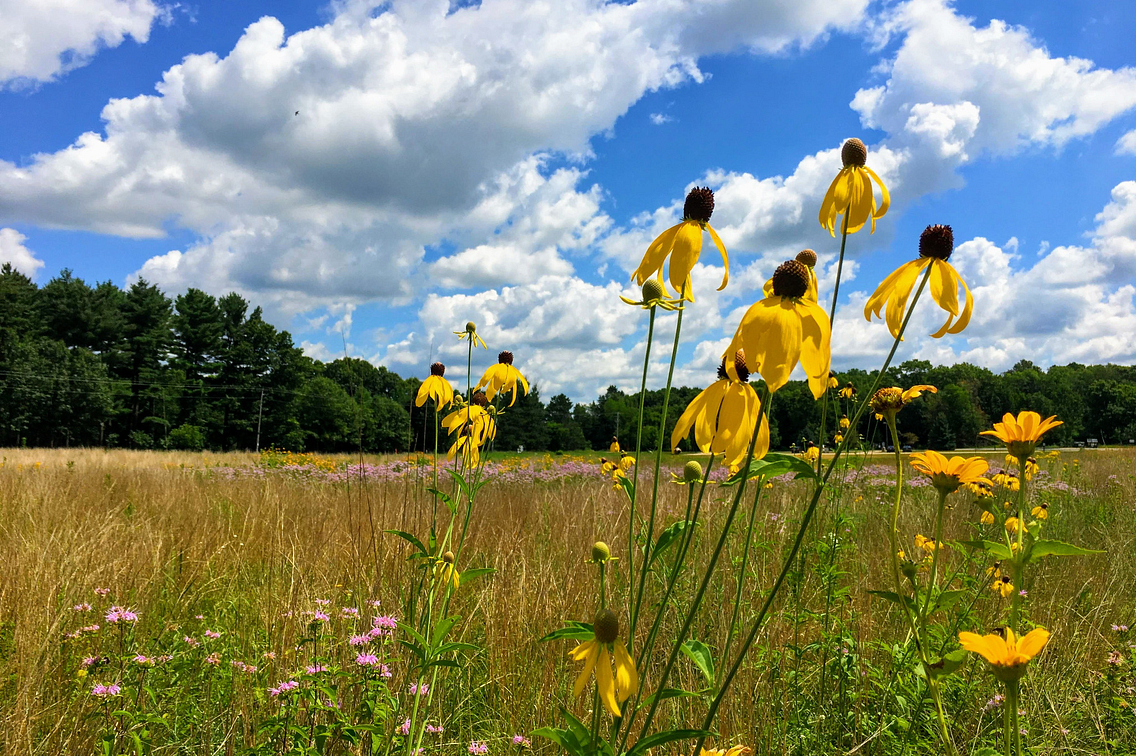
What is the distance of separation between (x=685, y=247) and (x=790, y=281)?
0.23 meters

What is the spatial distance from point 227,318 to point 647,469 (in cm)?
3335

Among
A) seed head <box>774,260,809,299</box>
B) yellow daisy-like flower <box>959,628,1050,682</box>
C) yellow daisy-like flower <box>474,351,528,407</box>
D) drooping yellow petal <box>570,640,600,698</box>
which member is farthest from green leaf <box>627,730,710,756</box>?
yellow daisy-like flower <box>474,351,528,407</box>

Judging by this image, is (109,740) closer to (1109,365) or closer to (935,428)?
(935,428)

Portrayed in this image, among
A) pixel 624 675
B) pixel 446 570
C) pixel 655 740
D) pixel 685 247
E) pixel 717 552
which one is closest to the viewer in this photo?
pixel 717 552

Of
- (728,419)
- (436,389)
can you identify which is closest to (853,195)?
(728,419)

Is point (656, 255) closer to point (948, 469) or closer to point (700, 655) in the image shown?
point (700, 655)

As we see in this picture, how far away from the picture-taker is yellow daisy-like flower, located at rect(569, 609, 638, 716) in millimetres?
813

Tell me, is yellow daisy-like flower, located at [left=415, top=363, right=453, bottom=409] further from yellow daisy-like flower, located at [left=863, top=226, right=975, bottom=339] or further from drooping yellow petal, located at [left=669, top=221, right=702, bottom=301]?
yellow daisy-like flower, located at [left=863, top=226, right=975, bottom=339]

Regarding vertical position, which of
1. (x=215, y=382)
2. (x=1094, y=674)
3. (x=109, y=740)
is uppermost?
(x=215, y=382)

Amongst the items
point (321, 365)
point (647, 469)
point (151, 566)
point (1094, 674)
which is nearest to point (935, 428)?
point (647, 469)

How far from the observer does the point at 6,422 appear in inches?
1072

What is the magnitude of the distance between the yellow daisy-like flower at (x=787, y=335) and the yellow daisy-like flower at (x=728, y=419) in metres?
0.09

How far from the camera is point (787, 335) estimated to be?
710 millimetres

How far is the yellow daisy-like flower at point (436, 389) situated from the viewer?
2221mm
